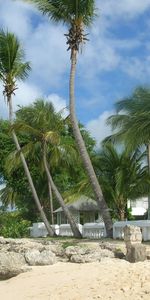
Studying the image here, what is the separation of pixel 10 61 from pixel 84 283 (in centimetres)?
1910

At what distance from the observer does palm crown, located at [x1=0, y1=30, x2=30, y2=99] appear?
27.7m

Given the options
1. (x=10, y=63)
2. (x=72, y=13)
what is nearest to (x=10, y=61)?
(x=10, y=63)

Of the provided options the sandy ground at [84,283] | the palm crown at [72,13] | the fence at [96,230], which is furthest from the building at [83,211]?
the sandy ground at [84,283]

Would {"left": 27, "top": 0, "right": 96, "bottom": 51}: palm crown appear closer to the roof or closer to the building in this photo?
the building

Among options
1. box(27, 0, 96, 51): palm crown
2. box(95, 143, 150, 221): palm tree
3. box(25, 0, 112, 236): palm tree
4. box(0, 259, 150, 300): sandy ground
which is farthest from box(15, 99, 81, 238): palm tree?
box(0, 259, 150, 300): sandy ground

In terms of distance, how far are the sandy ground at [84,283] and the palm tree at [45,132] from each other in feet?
36.1

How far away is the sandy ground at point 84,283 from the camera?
9516 millimetres

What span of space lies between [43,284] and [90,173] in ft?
32.7

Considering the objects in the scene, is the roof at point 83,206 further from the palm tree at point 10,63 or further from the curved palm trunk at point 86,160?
the curved palm trunk at point 86,160

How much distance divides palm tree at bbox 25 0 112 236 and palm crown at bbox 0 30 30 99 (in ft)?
19.3

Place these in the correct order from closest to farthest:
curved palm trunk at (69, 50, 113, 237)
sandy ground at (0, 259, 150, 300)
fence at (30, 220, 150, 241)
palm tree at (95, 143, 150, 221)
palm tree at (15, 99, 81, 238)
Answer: sandy ground at (0, 259, 150, 300), fence at (30, 220, 150, 241), curved palm trunk at (69, 50, 113, 237), palm tree at (15, 99, 81, 238), palm tree at (95, 143, 150, 221)

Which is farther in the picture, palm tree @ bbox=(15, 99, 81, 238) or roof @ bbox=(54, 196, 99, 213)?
roof @ bbox=(54, 196, 99, 213)

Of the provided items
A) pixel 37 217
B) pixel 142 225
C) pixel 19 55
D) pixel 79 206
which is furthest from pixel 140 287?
pixel 37 217

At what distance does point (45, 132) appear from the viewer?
26.8 meters
